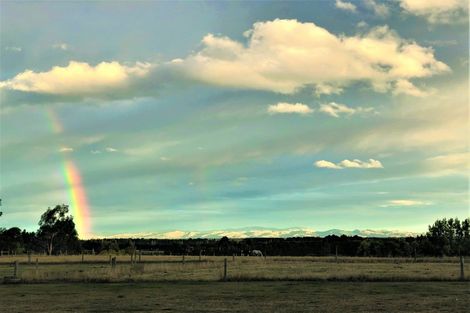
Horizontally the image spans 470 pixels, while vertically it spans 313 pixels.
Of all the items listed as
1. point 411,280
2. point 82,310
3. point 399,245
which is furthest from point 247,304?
point 399,245

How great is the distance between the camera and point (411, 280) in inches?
1182

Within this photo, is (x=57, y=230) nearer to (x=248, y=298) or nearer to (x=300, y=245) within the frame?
(x=300, y=245)

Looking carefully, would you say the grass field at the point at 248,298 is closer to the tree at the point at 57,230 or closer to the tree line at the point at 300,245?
the tree line at the point at 300,245

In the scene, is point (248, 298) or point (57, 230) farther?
point (57, 230)

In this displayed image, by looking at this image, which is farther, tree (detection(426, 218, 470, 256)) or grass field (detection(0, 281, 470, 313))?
tree (detection(426, 218, 470, 256))

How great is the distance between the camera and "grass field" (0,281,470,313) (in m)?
17.6

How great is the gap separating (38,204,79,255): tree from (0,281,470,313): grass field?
103m

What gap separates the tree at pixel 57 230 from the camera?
408ft

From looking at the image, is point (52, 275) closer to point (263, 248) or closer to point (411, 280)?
point (411, 280)

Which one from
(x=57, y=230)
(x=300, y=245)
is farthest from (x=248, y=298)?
(x=57, y=230)

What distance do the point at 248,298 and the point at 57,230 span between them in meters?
113

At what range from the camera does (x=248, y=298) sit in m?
21.0

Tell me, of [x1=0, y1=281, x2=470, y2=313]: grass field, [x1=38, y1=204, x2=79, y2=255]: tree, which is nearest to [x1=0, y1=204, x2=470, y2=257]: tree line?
[x1=38, y1=204, x2=79, y2=255]: tree

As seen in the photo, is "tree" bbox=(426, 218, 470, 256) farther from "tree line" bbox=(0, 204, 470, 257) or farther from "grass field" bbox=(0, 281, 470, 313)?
"grass field" bbox=(0, 281, 470, 313)
